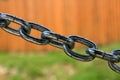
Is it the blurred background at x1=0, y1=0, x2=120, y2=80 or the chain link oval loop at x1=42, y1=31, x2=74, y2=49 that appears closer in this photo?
the chain link oval loop at x1=42, y1=31, x2=74, y2=49

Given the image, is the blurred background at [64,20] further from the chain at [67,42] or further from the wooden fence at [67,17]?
the chain at [67,42]

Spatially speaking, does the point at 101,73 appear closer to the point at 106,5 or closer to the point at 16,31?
the point at 106,5

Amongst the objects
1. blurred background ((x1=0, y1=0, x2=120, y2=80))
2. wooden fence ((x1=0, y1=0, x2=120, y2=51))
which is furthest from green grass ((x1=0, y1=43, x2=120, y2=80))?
wooden fence ((x1=0, y1=0, x2=120, y2=51))

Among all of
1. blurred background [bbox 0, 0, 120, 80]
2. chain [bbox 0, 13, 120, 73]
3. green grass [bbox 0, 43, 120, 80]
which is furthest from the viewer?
blurred background [bbox 0, 0, 120, 80]

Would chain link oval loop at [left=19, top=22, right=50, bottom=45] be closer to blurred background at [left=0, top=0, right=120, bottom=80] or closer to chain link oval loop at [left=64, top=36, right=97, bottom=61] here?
chain link oval loop at [left=64, top=36, right=97, bottom=61]

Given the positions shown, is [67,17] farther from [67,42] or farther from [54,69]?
[67,42]

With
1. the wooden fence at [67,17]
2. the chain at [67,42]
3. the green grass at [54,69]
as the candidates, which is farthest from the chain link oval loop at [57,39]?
the wooden fence at [67,17]

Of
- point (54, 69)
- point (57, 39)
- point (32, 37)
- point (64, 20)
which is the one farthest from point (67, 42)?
point (64, 20)
